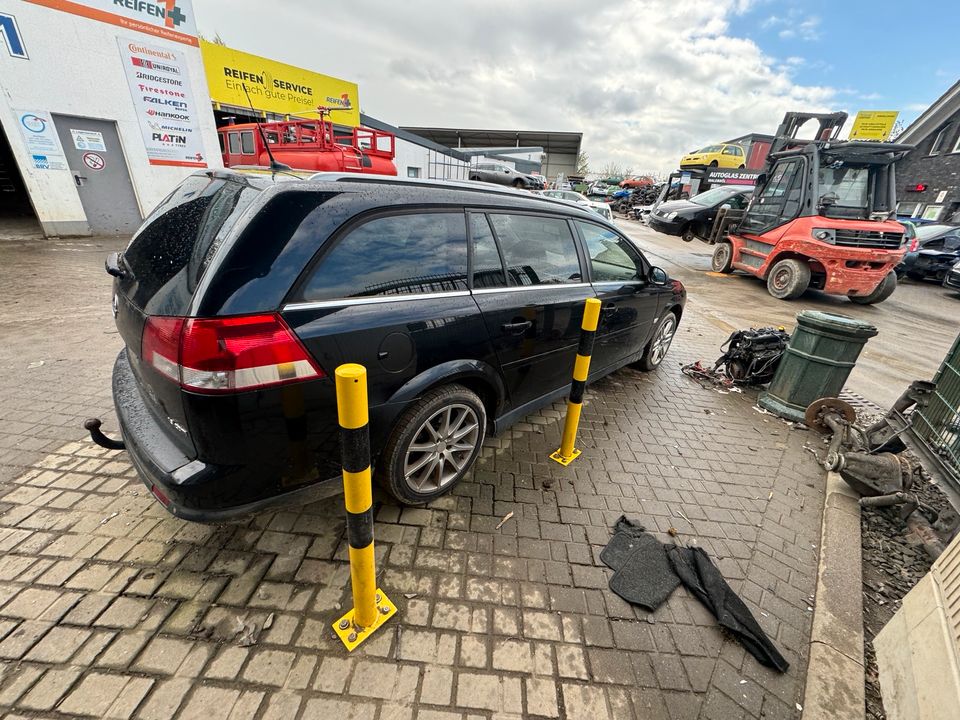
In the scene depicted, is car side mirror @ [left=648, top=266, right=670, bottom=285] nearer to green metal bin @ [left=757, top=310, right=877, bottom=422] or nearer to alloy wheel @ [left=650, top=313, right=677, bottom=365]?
alloy wheel @ [left=650, top=313, right=677, bottom=365]

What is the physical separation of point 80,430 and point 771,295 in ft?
40.3

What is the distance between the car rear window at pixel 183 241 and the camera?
66.1 inches

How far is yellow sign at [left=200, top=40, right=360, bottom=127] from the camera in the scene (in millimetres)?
15062

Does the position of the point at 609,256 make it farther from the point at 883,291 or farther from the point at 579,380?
the point at 883,291

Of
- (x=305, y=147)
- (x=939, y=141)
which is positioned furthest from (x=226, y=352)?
(x=939, y=141)

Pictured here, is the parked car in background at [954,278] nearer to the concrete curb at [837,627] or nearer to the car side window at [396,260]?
the concrete curb at [837,627]

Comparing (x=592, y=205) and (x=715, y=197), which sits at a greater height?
(x=715, y=197)

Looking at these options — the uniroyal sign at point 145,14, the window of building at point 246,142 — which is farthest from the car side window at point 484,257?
the uniroyal sign at point 145,14

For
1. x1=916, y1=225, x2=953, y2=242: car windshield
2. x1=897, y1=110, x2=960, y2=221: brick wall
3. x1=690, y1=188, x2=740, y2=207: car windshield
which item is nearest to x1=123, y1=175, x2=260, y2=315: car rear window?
x1=690, y1=188, x2=740, y2=207: car windshield

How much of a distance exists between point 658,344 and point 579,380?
2394mm

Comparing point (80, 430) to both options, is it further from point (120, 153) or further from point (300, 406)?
point (120, 153)

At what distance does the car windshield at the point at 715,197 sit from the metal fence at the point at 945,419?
1161 cm

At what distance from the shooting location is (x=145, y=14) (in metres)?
9.50

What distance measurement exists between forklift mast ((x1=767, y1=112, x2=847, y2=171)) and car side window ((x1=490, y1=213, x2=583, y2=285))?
10.8 m
